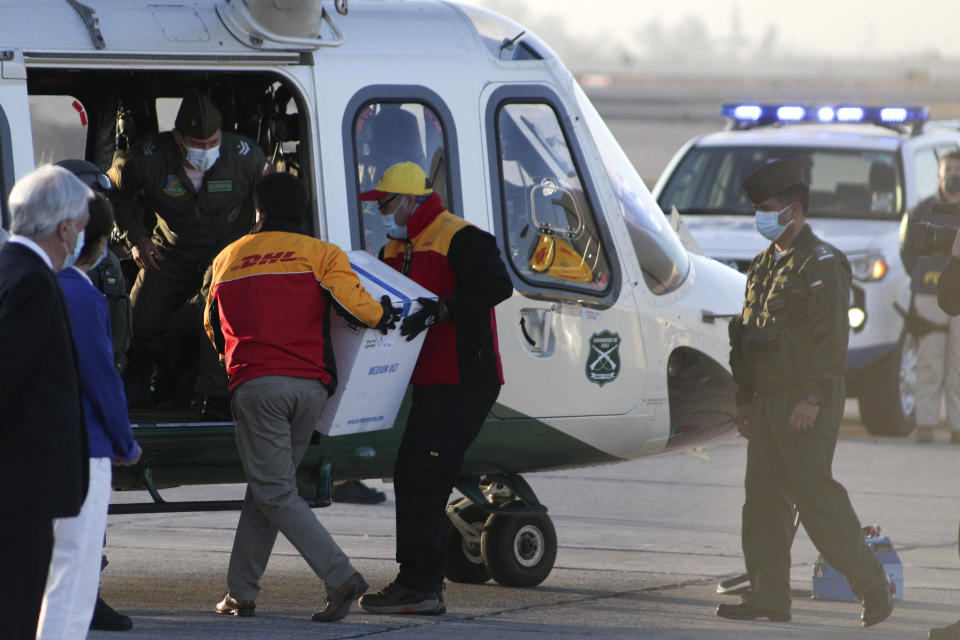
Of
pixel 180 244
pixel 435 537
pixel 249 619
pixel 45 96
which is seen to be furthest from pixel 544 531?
pixel 45 96

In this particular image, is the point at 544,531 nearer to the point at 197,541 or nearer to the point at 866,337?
the point at 197,541

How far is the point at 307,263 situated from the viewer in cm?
636

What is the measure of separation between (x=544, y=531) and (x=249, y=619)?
1.61 m

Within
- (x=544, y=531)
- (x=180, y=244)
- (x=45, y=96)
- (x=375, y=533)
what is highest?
(x=45, y=96)

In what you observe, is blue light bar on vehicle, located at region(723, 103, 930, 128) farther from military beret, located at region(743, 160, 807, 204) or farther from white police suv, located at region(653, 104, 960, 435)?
military beret, located at region(743, 160, 807, 204)

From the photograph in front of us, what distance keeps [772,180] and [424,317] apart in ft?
5.02

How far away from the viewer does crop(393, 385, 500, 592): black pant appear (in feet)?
21.9

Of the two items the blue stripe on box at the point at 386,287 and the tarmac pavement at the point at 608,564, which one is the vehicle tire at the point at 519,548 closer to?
the tarmac pavement at the point at 608,564

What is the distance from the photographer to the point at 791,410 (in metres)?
6.66

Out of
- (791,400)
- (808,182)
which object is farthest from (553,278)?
(808,182)

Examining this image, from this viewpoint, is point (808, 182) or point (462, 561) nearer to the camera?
point (462, 561)

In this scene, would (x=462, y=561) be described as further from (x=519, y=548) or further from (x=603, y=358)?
(x=603, y=358)

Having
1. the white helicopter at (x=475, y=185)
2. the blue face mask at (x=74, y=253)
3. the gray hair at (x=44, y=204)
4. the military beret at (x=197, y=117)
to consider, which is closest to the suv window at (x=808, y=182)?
the white helicopter at (x=475, y=185)

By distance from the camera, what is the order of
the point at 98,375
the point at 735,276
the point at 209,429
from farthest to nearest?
the point at 735,276
the point at 209,429
the point at 98,375
